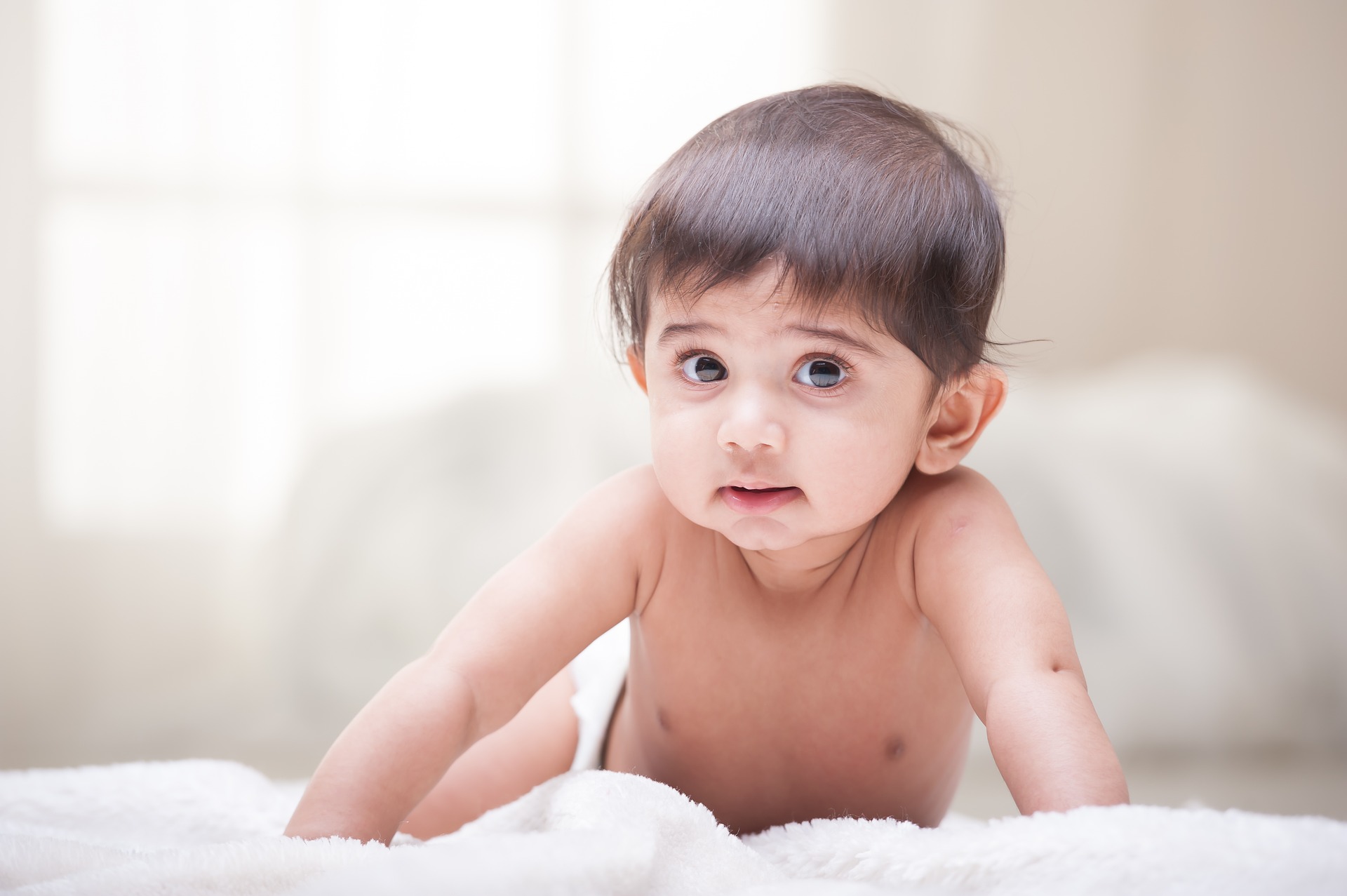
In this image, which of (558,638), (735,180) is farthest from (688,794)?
(735,180)

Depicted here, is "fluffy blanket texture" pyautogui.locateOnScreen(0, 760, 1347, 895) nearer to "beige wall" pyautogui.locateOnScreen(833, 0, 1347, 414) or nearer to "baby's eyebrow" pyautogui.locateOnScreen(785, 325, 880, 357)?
"baby's eyebrow" pyautogui.locateOnScreen(785, 325, 880, 357)

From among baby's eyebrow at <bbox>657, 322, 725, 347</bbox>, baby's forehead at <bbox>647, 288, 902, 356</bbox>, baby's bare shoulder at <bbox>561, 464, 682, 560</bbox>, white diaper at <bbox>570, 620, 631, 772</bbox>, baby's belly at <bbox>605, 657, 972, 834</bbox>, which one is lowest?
white diaper at <bbox>570, 620, 631, 772</bbox>

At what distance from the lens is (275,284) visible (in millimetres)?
1376

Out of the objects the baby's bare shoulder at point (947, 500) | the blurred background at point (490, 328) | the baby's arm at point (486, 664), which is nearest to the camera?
the baby's arm at point (486, 664)

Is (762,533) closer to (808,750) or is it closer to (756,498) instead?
(756,498)


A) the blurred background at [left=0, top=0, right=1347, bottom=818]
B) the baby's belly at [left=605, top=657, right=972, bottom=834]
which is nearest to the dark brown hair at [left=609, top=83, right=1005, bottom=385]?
the baby's belly at [left=605, top=657, right=972, bottom=834]

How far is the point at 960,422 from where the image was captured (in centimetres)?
72

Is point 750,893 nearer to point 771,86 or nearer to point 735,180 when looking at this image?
point 735,180

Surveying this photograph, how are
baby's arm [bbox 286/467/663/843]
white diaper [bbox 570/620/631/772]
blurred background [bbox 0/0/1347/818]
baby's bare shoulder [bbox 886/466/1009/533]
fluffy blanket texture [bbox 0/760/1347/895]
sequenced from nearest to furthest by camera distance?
fluffy blanket texture [bbox 0/760/1347/895] < baby's arm [bbox 286/467/663/843] < baby's bare shoulder [bbox 886/466/1009/533] < white diaper [bbox 570/620/631/772] < blurred background [bbox 0/0/1347/818]

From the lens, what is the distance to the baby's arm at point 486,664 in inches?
22.9

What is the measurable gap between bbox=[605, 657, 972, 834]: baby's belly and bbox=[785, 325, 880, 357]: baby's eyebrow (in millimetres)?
243

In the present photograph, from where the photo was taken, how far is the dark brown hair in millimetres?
618

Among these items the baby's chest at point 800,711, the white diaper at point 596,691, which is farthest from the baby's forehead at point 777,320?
the white diaper at point 596,691

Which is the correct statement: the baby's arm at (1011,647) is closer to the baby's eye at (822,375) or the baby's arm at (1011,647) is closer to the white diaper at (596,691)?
the baby's eye at (822,375)
